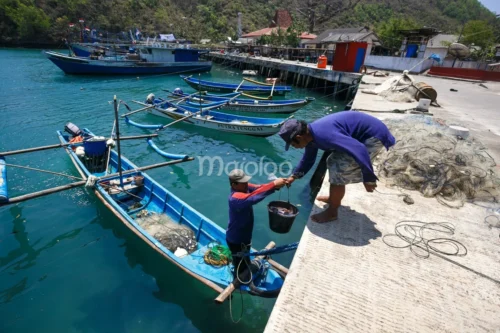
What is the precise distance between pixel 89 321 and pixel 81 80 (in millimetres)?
33138

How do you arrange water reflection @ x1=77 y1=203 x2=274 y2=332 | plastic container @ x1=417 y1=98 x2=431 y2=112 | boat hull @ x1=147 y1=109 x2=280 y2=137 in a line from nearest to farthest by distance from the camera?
water reflection @ x1=77 y1=203 x2=274 y2=332, plastic container @ x1=417 y1=98 x2=431 y2=112, boat hull @ x1=147 y1=109 x2=280 y2=137

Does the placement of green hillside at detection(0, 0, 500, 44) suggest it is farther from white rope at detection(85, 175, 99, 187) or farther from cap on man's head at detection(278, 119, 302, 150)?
cap on man's head at detection(278, 119, 302, 150)

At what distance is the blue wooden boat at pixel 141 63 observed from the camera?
31.3 m

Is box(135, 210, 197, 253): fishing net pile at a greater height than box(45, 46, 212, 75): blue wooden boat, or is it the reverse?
box(45, 46, 212, 75): blue wooden boat

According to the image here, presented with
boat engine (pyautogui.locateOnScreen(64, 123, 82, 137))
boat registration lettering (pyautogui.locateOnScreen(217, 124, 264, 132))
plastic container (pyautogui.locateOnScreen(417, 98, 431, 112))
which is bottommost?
boat registration lettering (pyautogui.locateOnScreen(217, 124, 264, 132))

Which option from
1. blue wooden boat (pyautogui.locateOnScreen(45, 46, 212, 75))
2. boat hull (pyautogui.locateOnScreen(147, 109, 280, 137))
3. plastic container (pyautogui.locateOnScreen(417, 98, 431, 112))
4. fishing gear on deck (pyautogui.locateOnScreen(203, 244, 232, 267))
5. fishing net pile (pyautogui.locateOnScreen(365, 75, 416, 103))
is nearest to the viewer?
fishing gear on deck (pyautogui.locateOnScreen(203, 244, 232, 267))

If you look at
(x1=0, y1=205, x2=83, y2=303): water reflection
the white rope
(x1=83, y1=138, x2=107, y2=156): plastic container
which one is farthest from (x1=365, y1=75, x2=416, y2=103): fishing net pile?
(x1=0, y1=205, x2=83, y2=303): water reflection

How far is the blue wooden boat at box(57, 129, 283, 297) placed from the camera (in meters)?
4.28

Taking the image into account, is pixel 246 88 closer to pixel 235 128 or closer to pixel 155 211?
pixel 235 128

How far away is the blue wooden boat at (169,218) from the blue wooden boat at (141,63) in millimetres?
29030

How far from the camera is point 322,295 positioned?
272cm

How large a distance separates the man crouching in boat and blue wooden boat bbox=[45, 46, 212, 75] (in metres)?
36.3

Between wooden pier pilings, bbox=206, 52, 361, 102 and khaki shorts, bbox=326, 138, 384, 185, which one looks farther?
wooden pier pilings, bbox=206, 52, 361, 102

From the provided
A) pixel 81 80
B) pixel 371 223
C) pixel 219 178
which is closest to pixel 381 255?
pixel 371 223
